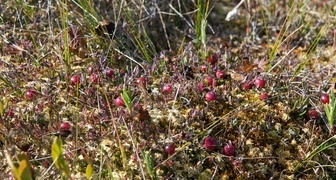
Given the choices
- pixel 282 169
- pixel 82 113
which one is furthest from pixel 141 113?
pixel 282 169

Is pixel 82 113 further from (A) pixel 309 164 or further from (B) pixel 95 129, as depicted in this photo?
(A) pixel 309 164

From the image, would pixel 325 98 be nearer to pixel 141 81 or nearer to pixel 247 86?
pixel 247 86

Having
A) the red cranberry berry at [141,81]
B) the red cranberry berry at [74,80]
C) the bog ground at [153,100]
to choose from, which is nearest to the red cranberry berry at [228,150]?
the bog ground at [153,100]

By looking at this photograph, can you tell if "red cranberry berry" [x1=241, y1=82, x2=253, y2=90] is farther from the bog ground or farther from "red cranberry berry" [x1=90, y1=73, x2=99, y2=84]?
"red cranberry berry" [x1=90, y1=73, x2=99, y2=84]

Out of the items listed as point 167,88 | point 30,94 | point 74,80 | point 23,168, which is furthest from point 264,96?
point 23,168

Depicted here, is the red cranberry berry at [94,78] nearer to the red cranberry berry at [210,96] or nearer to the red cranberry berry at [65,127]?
the red cranberry berry at [65,127]

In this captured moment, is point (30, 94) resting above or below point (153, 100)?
above

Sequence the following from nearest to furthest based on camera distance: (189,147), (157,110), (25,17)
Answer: (189,147)
(157,110)
(25,17)

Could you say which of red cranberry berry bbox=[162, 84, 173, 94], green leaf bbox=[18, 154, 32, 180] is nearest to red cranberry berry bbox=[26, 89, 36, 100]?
red cranberry berry bbox=[162, 84, 173, 94]

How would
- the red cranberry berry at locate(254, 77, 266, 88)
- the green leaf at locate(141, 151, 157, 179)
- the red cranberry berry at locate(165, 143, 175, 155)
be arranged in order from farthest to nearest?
the red cranberry berry at locate(254, 77, 266, 88)
the red cranberry berry at locate(165, 143, 175, 155)
the green leaf at locate(141, 151, 157, 179)

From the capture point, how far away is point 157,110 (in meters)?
2.89

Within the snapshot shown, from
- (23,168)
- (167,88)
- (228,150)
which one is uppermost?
(23,168)

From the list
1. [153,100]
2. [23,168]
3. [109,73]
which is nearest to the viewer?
[23,168]

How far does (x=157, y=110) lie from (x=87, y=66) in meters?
0.66
